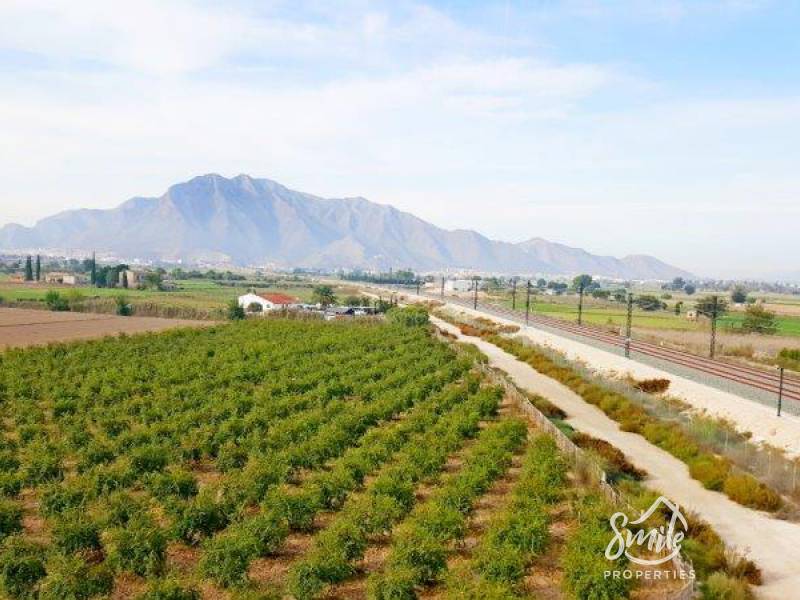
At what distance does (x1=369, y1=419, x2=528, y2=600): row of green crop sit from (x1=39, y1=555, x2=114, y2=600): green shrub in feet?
19.7

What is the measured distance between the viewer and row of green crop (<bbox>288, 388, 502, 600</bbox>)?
52.5ft

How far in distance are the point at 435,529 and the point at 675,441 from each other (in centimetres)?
1806

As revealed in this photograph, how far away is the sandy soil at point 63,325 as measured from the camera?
7065cm

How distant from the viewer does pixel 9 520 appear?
18.8 meters

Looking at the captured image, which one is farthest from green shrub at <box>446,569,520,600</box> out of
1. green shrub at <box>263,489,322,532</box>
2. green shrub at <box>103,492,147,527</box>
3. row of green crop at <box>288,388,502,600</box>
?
green shrub at <box>103,492,147,527</box>

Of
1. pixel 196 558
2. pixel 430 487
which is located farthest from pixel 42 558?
pixel 430 487

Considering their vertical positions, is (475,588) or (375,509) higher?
(375,509)

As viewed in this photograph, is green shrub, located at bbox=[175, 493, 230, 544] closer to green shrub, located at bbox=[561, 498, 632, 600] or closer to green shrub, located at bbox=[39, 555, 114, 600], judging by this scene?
green shrub, located at bbox=[39, 555, 114, 600]

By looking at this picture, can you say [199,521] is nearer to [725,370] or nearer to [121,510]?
[121,510]

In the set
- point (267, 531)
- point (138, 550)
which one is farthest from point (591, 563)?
point (138, 550)

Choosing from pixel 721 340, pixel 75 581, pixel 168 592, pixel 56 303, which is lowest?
pixel 56 303

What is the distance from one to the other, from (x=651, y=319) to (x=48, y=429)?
9960 cm

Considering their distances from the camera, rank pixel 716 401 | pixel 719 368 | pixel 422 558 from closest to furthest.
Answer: pixel 422 558, pixel 716 401, pixel 719 368

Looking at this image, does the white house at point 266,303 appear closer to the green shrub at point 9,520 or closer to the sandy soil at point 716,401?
the sandy soil at point 716,401
